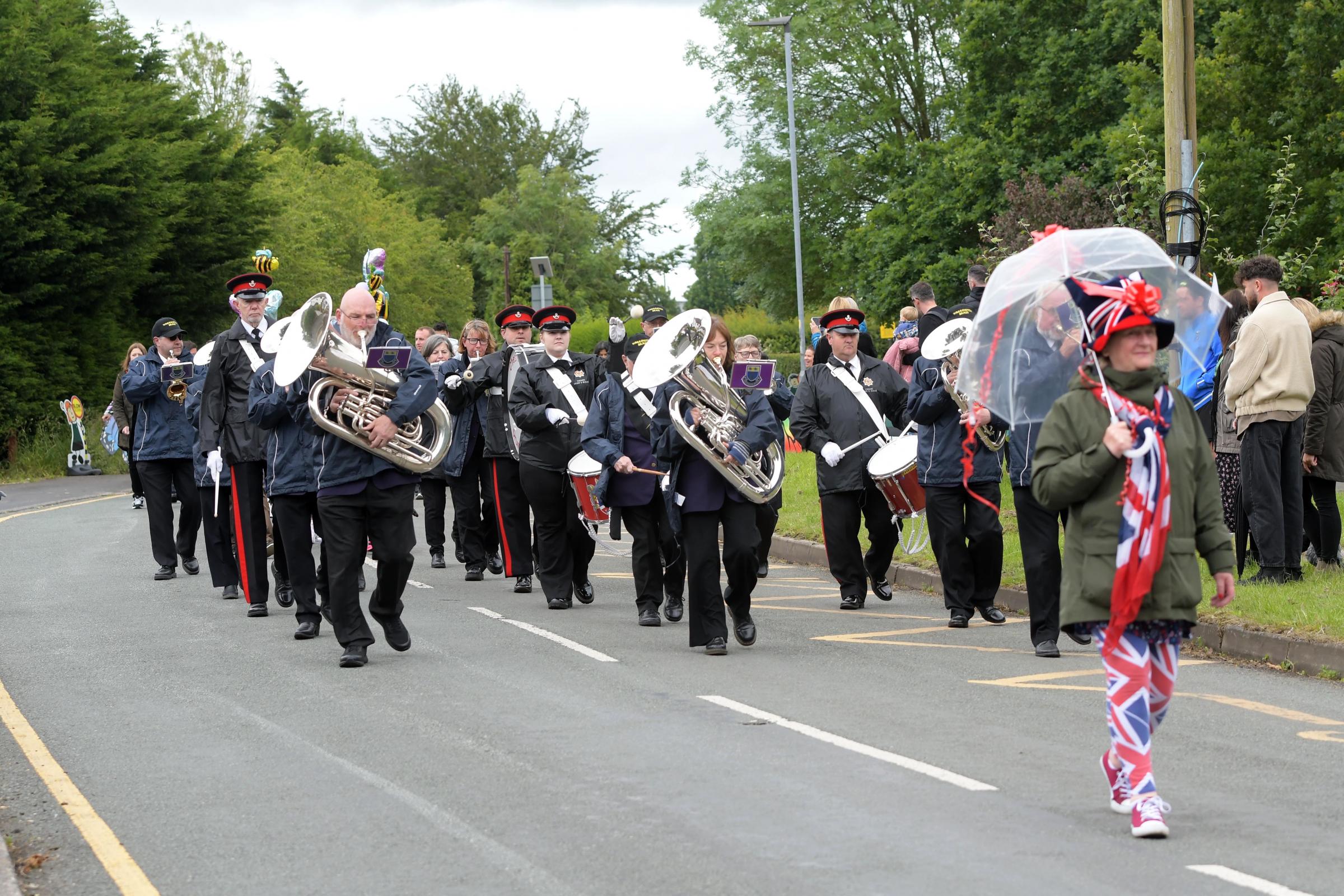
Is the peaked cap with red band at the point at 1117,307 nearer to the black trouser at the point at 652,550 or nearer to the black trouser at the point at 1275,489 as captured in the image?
the black trouser at the point at 1275,489

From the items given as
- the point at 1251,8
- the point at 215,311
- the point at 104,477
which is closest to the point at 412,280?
the point at 215,311

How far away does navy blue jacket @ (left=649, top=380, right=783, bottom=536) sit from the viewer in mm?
10211

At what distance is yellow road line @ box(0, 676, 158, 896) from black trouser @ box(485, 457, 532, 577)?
525 centimetres

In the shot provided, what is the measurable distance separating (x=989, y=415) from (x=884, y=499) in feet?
6.49

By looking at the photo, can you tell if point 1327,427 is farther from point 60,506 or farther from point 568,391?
point 60,506

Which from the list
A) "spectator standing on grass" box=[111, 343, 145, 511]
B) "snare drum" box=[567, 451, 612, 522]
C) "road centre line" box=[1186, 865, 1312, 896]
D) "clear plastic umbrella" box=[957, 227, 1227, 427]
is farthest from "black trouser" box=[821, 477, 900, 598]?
"spectator standing on grass" box=[111, 343, 145, 511]

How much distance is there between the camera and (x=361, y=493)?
9.91 m

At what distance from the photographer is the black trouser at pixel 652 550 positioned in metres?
11.8

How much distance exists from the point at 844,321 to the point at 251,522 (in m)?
4.53

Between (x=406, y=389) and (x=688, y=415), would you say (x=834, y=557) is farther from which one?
(x=406, y=389)

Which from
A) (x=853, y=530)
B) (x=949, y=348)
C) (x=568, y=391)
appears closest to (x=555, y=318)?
(x=568, y=391)

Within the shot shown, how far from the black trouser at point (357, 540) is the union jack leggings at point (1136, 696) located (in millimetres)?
4933

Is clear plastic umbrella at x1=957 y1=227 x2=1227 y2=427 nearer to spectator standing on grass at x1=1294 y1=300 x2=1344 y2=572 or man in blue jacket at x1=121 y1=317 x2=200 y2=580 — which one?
spectator standing on grass at x1=1294 y1=300 x2=1344 y2=572

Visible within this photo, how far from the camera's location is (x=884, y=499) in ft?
40.4
